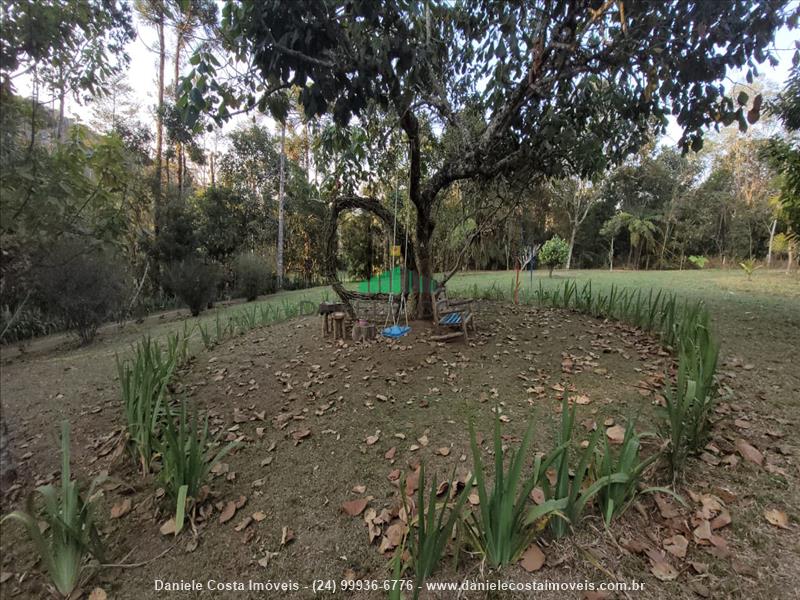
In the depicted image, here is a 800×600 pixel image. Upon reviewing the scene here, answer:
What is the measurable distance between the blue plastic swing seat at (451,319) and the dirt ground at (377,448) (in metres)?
0.29

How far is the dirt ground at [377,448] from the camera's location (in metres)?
1.36

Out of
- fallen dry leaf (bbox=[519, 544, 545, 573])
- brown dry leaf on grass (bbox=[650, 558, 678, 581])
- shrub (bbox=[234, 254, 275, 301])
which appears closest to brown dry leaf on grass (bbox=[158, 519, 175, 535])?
fallen dry leaf (bbox=[519, 544, 545, 573])

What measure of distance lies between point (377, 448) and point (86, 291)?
14.1ft

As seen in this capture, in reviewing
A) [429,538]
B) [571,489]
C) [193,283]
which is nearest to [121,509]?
[429,538]

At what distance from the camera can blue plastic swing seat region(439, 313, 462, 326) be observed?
3736mm

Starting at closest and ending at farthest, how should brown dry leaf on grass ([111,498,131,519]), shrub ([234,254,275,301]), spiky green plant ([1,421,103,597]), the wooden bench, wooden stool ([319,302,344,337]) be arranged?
spiky green plant ([1,421,103,597])
brown dry leaf on grass ([111,498,131,519])
the wooden bench
wooden stool ([319,302,344,337])
shrub ([234,254,275,301])

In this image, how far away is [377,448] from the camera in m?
2.21

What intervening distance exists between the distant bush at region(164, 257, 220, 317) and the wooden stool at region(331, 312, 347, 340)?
18.7 ft

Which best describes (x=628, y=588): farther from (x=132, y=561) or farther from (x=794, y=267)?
(x=794, y=267)

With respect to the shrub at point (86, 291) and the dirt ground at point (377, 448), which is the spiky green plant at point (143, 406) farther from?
the shrub at point (86, 291)

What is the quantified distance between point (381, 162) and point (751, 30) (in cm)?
351

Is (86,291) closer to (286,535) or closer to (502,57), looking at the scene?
(286,535)

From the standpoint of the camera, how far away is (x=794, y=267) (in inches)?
485

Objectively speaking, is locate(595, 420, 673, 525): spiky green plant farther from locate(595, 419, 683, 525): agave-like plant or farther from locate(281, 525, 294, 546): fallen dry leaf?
locate(281, 525, 294, 546): fallen dry leaf
